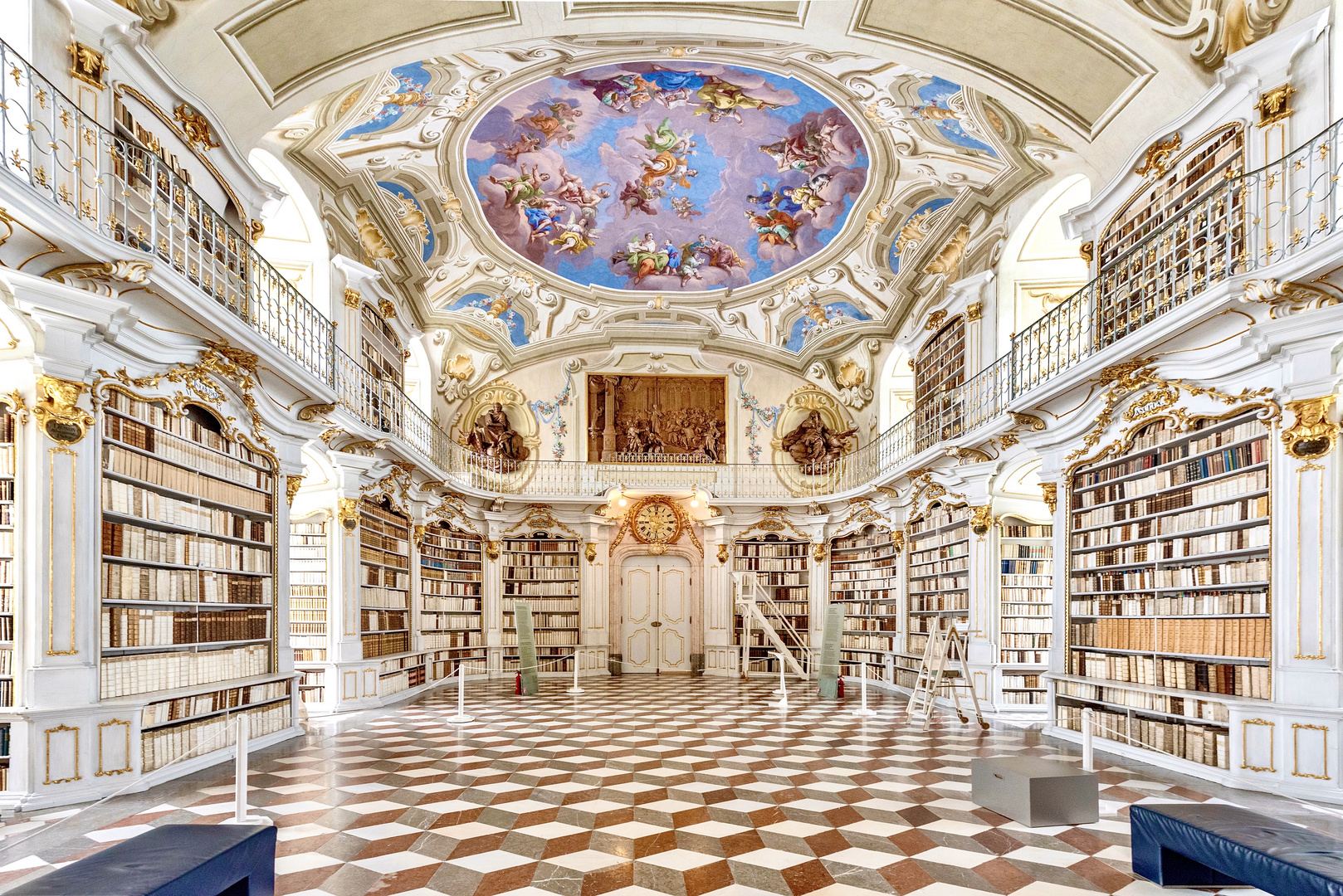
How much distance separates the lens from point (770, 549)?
1855 cm

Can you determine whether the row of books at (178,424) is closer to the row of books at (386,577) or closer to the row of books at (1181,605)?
the row of books at (386,577)

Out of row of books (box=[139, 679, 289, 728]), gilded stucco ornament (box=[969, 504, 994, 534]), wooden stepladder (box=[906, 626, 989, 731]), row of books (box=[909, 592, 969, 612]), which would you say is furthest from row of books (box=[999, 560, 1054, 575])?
row of books (box=[139, 679, 289, 728])

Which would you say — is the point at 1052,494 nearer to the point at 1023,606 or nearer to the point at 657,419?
the point at 1023,606

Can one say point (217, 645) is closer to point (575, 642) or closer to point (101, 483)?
point (101, 483)

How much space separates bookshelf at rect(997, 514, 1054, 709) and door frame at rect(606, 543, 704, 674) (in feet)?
25.5

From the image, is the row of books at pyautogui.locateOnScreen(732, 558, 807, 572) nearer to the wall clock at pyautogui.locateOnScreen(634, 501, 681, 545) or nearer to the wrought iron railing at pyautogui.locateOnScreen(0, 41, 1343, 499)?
the wall clock at pyautogui.locateOnScreen(634, 501, 681, 545)

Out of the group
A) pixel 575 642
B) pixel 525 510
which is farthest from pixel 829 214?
pixel 575 642

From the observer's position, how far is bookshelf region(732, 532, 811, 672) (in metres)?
18.0

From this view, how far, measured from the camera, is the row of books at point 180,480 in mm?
6859

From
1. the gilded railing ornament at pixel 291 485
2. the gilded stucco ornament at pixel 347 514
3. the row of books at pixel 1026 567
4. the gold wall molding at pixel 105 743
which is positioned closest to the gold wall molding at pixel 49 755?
the gold wall molding at pixel 105 743

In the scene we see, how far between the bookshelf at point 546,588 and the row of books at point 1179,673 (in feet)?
34.3

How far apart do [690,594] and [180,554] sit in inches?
471

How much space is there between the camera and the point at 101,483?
21.5 ft

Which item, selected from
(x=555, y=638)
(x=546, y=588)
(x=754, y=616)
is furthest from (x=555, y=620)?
(x=754, y=616)
